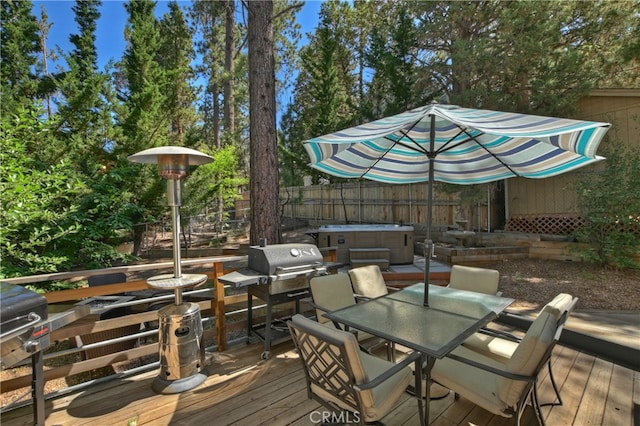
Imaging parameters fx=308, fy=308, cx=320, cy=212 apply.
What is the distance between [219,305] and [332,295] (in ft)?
3.71

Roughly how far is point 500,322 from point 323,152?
2.86 meters

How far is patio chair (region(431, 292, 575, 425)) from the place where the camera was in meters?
1.58

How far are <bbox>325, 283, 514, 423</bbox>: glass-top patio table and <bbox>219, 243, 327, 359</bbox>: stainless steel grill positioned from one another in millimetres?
669

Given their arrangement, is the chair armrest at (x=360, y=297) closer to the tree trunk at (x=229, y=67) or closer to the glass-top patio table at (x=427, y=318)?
the glass-top patio table at (x=427, y=318)

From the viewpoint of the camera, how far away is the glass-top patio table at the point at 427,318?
6.17ft

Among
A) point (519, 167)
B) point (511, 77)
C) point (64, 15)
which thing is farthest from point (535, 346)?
point (64, 15)

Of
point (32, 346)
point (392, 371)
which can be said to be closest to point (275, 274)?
point (392, 371)

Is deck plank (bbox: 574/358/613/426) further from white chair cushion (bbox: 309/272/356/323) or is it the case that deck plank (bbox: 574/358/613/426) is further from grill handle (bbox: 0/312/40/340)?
grill handle (bbox: 0/312/40/340)

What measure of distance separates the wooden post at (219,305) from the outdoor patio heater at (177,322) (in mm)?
405

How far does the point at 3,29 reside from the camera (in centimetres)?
942

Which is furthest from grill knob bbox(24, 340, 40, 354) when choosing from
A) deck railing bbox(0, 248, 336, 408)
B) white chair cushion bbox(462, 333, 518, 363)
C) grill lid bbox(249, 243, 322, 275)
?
white chair cushion bbox(462, 333, 518, 363)

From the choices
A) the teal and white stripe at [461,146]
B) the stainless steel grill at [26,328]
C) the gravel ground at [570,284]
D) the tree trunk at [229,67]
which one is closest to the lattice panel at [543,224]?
the gravel ground at [570,284]

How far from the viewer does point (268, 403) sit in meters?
2.28

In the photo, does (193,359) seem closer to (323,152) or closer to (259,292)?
(259,292)
